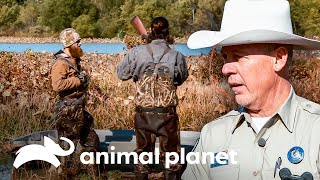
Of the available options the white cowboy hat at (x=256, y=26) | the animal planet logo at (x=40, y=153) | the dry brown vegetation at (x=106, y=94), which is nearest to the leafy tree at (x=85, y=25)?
the dry brown vegetation at (x=106, y=94)

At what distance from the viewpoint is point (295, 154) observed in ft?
7.55

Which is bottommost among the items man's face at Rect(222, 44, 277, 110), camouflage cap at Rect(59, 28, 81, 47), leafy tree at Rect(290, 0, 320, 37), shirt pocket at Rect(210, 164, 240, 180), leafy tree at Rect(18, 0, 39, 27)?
shirt pocket at Rect(210, 164, 240, 180)

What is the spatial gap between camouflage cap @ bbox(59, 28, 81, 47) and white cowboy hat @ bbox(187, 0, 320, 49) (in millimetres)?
2947

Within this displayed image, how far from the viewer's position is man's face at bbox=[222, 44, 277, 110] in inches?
94.0

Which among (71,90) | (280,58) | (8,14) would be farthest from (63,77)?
(8,14)

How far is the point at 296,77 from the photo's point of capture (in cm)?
1107

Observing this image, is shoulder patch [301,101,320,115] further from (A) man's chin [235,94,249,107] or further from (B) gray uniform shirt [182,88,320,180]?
(A) man's chin [235,94,249,107]

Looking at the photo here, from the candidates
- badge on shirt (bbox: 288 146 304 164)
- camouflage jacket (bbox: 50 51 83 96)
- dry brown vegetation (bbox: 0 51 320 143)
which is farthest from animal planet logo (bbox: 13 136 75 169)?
badge on shirt (bbox: 288 146 304 164)

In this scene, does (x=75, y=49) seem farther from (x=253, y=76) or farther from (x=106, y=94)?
(x=106, y=94)

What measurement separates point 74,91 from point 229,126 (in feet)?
10.1

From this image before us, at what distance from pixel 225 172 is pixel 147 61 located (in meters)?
2.98

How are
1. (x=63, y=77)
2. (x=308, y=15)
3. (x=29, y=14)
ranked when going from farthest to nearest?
(x=29, y=14) < (x=308, y=15) < (x=63, y=77)

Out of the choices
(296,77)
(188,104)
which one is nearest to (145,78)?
(188,104)

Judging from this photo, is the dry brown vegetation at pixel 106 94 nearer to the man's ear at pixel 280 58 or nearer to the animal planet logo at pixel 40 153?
the animal planet logo at pixel 40 153
